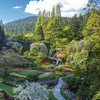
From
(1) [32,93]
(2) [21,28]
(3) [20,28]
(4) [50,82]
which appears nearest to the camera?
(1) [32,93]

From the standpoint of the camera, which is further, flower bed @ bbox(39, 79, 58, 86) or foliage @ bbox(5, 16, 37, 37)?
foliage @ bbox(5, 16, 37, 37)

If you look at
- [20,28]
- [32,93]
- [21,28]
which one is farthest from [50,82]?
[21,28]

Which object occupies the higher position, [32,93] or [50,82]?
[32,93]

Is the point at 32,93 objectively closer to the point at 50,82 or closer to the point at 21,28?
the point at 50,82

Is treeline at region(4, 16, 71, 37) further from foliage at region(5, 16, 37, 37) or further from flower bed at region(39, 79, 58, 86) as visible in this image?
flower bed at region(39, 79, 58, 86)

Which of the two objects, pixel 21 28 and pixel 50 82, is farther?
pixel 21 28

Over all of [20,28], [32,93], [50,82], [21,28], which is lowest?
[50,82]

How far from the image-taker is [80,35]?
87.8 ft

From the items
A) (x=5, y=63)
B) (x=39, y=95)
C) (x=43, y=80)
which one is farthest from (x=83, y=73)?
(x=5, y=63)

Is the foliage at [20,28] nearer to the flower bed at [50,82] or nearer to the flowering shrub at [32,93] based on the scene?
the flower bed at [50,82]

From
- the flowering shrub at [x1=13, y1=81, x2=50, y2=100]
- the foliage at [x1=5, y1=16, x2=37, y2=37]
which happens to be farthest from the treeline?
the flowering shrub at [x1=13, y1=81, x2=50, y2=100]

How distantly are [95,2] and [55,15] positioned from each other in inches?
1315

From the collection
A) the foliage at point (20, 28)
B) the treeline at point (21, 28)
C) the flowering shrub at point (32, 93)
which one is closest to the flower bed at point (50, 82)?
the flowering shrub at point (32, 93)

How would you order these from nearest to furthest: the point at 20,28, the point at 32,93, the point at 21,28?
1. the point at 32,93
2. the point at 20,28
3. the point at 21,28
